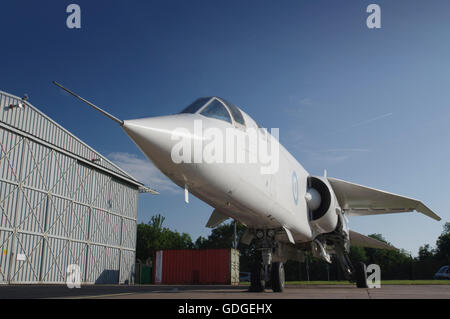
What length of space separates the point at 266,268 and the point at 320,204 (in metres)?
3.07

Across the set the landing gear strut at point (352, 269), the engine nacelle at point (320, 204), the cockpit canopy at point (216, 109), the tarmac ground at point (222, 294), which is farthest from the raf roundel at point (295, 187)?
the landing gear strut at point (352, 269)

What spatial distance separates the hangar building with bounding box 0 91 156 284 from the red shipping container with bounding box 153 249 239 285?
2.69m

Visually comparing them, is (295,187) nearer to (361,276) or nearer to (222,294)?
(222,294)

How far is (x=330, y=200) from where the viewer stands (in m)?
10.3

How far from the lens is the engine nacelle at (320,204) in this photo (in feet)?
33.7

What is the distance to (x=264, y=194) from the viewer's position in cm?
733

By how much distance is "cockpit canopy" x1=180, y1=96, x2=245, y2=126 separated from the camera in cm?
627

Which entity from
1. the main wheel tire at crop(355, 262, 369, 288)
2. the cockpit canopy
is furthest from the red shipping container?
the cockpit canopy

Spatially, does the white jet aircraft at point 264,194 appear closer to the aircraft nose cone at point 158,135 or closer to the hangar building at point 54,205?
the aircraft nose cone at point 158,135

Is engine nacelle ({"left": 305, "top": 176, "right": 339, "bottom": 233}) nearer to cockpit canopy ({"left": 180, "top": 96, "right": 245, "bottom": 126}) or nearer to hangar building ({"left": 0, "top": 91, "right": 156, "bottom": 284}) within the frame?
cockpit canopy ({"left": 180, "top": 96, "right": 245, "bottom": 126})
